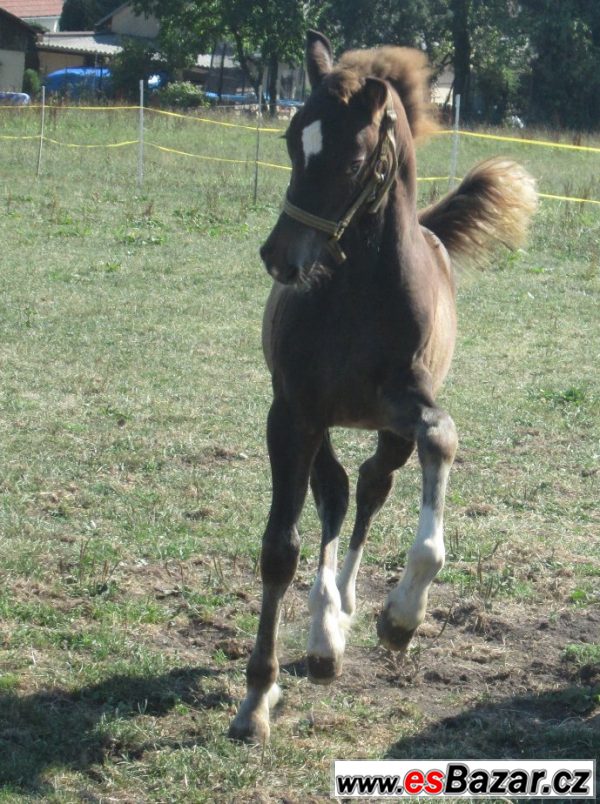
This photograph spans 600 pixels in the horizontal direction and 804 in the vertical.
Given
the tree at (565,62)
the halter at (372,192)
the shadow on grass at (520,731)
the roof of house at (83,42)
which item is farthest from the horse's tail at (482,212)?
the roof of house at (83,42)

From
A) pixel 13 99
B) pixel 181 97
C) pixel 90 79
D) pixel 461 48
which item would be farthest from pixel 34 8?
pixel 13 99

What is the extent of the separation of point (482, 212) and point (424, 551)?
8.51 ft

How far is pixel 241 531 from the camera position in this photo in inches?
220

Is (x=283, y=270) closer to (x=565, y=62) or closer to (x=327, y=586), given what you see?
(x=327, y=586)

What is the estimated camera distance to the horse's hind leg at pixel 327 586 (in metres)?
3.82

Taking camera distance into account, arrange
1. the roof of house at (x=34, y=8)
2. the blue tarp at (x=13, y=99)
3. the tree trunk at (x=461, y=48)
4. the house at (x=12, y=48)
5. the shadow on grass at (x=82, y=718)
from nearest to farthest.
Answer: the shadow on grass at (x=82, y=718), the blue tarp at (x=13, y=99), the tree trunk at (x=461, y=48), the house at (x=12, y=48), the roof of house at (x=34, y=8)

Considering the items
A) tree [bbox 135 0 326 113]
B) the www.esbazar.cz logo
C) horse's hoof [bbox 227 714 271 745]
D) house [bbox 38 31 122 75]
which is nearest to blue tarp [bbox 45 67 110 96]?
tree [bbox 135 0 326 113]

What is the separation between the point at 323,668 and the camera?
3816 millimetres

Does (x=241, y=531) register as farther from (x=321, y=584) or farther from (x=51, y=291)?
(x=51, y=291)

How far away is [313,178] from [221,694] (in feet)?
6.05

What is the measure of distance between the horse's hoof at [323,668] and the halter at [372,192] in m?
1.33

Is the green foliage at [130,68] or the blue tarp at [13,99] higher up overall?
the green foliage at [130,68]

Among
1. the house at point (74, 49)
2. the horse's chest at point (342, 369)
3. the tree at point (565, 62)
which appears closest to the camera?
the horse's chest at point (342, 369)

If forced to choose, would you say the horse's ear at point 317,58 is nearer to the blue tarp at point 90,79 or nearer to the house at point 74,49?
the blue tarp at point 90,79
